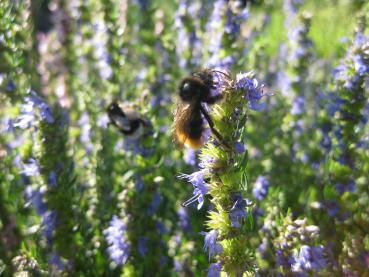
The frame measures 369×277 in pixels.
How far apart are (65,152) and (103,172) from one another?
734 mm

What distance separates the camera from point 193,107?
8.83ft

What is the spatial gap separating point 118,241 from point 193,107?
55.7 inches

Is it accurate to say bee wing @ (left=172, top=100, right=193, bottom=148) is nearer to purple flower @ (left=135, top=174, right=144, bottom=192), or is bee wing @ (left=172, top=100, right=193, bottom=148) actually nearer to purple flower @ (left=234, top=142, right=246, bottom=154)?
purple flower @ (left=234, top=142, right=246, bottom=154)

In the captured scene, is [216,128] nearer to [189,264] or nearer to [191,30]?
[189,264]

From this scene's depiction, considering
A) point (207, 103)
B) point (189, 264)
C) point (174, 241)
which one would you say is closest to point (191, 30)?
point (174, 241)

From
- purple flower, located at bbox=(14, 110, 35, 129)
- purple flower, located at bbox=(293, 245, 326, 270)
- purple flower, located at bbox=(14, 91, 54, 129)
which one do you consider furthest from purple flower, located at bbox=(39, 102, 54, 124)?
purple flower, located at bbox=(293, 245, 326, 270)

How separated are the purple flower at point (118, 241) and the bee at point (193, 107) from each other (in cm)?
113

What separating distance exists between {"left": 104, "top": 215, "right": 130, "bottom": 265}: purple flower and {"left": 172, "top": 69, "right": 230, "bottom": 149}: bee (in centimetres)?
113

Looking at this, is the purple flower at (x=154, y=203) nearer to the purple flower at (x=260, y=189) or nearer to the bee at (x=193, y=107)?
the purple flower at (x=260, y=189)

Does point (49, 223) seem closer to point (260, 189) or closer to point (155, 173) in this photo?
point (155, 173)

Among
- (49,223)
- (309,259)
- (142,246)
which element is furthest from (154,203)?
(309,259)

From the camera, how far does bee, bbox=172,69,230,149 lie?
8.52 ft

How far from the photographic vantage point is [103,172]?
438 centimetres

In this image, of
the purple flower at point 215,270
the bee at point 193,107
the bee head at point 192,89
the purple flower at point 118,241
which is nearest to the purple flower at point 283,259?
the purple flower at point 215,270
